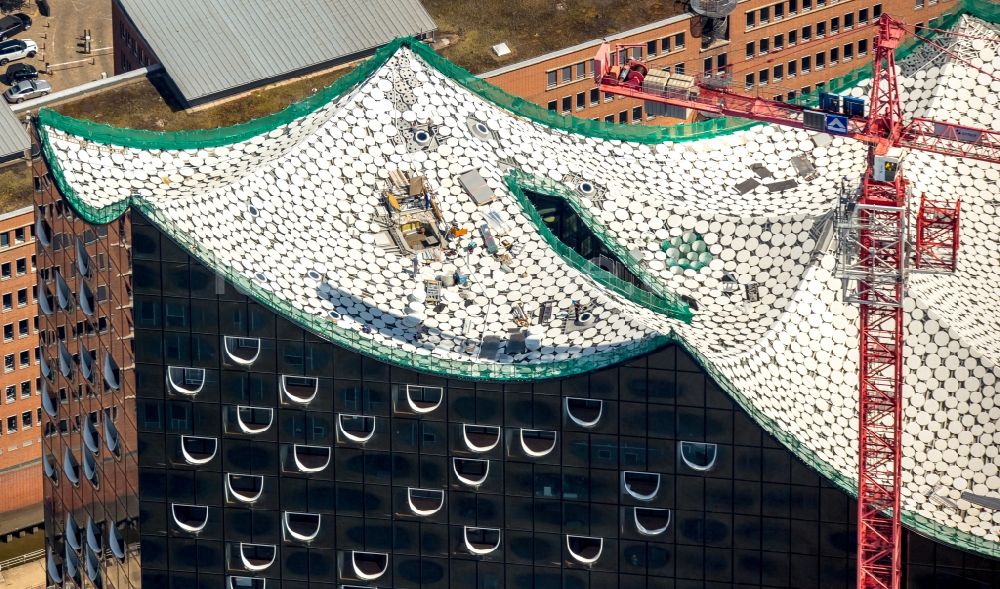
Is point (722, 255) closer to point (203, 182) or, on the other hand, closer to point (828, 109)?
point (828, 109)

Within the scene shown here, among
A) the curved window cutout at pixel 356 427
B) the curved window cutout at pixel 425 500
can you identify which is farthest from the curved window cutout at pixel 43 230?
the curved window cutout at pixel 425 500

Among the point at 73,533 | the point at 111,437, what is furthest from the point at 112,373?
the point at 73,533

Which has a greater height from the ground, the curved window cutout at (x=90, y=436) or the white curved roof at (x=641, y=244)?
the white curved roof at (x=641, y=244)

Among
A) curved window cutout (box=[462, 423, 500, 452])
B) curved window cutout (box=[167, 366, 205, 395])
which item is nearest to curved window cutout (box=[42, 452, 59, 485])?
curved window cutout (box=[167, 366, 205, 395])

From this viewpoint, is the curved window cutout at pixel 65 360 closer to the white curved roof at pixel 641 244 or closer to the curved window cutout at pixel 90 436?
the curved window cutout at pixel 90 436

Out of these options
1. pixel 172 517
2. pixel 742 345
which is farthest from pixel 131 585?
pixel 742 345
